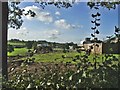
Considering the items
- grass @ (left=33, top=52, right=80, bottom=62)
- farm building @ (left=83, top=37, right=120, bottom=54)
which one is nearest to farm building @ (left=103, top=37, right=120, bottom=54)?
farm building @ (left=83, top=37, right=120, bottom=54)

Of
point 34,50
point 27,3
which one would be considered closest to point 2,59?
point 34,50

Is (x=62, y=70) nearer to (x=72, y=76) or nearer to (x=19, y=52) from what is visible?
(x=72, y=76)

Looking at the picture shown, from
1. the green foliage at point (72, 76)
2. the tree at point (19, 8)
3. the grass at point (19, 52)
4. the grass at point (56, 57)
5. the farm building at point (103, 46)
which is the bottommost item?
the green foliage at point (72, 76)

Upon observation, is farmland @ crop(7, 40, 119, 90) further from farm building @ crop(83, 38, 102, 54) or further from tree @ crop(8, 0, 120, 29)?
tree @ crop(8, 0, 120, 29)

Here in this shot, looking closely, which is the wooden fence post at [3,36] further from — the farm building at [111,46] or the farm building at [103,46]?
the farm building at [111,46]

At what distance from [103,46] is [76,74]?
690 millimetres

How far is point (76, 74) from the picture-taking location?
4.93 m

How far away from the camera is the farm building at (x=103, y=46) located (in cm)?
499

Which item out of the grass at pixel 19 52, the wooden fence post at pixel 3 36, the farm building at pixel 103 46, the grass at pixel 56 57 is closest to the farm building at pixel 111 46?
the farm building at pixel 103 46

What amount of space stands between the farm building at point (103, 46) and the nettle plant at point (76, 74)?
0.09 meters

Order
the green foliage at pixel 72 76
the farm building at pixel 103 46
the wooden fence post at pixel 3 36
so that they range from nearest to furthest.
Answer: the green foliage at pixel 72 76 < the farm building at pixel 103 46 < the wooden fence post at pixel 3 36

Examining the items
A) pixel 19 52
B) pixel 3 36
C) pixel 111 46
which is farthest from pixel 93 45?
pixel 3 36

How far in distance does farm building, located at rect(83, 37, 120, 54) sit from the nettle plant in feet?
0.29

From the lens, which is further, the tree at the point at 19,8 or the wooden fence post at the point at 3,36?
the wooden fence post at the point at 3,36
